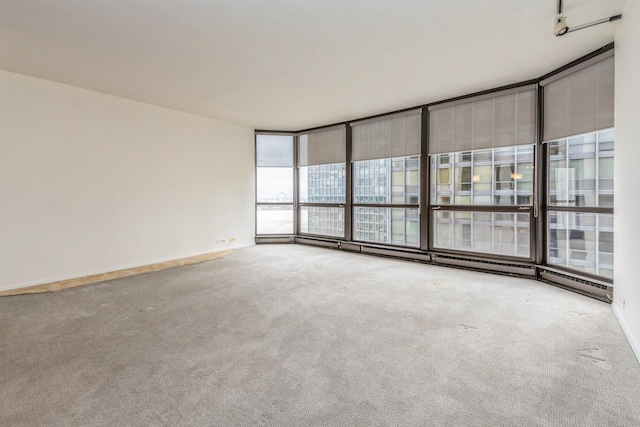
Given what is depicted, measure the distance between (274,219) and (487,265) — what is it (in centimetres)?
457

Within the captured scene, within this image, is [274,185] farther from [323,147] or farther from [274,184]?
[323,147]

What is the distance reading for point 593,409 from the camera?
65.9 inches

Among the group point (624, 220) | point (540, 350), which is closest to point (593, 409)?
point (540, 350)

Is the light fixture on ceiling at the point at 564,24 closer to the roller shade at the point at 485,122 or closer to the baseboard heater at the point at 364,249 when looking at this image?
the roller shade at the point at 485,122

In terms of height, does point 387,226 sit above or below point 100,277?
above

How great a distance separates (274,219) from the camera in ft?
24.4

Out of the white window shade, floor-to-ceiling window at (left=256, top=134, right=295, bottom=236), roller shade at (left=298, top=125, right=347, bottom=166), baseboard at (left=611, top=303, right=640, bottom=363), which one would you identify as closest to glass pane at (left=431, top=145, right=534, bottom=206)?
the white window shade

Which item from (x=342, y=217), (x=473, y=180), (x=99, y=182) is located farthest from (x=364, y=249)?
(x=99, y=182)

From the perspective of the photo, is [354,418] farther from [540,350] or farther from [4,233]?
[4,233]

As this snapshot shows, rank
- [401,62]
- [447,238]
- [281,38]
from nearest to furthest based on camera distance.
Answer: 1. [281,38]
2. [401,62]
3. [447,238]

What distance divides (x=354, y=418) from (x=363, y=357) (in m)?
0.63

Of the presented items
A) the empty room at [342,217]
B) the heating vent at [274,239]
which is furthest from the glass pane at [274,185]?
Result: the heating vent at [274,239]

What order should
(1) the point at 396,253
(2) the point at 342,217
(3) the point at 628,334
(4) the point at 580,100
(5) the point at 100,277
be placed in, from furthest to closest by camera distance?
(2) the point at 342,217 < (1) the point at 396,253 < (5) the point at 100,277 < (4) the point at 580,100 < (3) the point at 628,334

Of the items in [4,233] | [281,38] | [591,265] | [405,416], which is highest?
[281,38]
